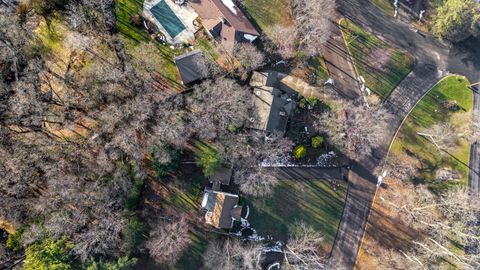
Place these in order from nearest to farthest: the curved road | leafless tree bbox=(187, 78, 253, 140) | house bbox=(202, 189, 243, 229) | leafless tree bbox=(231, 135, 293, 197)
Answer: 1. house bbox=(202, 189, 243, 229)
2. leafless tree bbox=(187, 78, 253, 140)
3. leafless tree bbox=(231, 135, 293, 197)
4. the curved road

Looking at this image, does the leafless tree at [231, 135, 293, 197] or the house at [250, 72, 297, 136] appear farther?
the house at [250, 72, 297, 136]

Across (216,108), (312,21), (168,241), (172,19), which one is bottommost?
(168,241)

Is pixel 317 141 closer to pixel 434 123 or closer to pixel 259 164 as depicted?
pixel 259 164

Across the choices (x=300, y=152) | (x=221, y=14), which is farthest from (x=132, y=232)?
(x=221, y=14)

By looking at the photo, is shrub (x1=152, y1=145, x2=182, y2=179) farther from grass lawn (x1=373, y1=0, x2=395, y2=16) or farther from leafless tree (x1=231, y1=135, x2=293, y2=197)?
grass lawn (x1=373, y1=0, x2=395, y2=16)

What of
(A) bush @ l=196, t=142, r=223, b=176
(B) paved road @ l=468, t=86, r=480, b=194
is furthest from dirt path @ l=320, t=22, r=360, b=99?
(A) bush @ l=196, t=142, r=223, b=176

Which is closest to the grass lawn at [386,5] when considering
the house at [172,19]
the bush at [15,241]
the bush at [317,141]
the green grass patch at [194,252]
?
the bush at [317,141]

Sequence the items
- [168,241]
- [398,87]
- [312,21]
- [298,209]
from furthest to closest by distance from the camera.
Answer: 1. [398,87]
2. [312,21]
3. [298,209]
4. [168,241]
